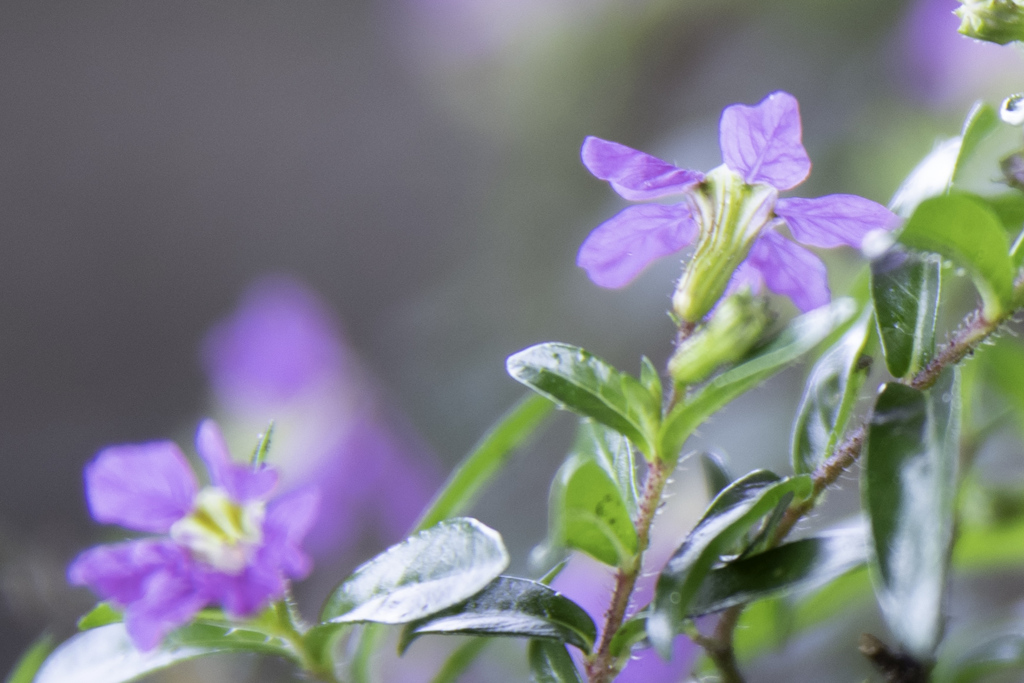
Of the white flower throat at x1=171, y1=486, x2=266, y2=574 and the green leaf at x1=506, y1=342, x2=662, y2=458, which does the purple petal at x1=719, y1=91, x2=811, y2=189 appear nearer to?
the green leaf at x1=506, y1=342, x2=662, y2=458

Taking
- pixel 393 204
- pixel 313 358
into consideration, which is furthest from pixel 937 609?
pixel 393 204

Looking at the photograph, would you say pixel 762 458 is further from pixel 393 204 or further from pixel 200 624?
pixel 393 204

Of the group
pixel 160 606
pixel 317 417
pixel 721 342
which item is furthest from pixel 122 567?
pixel 317 417

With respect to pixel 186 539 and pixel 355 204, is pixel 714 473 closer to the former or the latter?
pixel 186 539

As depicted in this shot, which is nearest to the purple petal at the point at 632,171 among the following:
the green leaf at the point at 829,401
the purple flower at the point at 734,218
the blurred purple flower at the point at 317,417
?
the purple flower at the point at 734,218

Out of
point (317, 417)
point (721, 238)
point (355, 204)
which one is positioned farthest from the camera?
point (355, 204)
